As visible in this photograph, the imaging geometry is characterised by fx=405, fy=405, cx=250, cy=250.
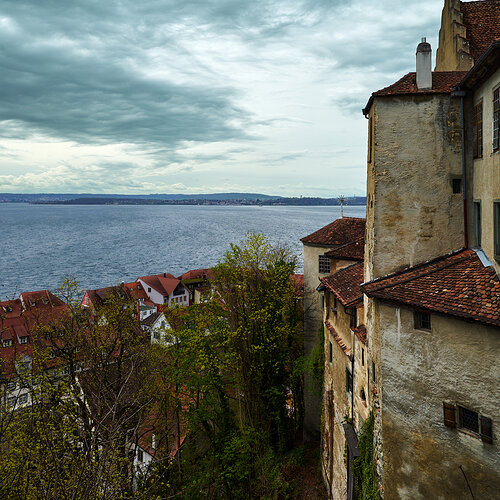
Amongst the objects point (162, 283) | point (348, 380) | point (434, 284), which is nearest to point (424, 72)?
point (434, 284)

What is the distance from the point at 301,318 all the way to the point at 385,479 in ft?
73.5

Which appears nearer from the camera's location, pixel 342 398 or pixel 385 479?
pixel 385 479

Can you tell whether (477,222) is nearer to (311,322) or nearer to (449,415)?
(449,415)

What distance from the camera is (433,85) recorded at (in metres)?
14.9

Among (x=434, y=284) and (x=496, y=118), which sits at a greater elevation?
(x=496, y=118)

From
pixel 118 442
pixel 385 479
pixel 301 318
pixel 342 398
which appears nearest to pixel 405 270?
pixel 385 479

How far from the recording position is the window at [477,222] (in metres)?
Answer: 13.9

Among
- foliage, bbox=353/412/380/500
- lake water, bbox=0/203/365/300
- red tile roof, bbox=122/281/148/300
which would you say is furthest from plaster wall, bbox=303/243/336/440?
red tile roof, bbox=122/281/148/300

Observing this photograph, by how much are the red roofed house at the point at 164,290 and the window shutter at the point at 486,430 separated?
67.7 meters

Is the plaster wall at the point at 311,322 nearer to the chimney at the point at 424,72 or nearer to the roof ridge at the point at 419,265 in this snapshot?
the roof ridge at the point at 419,265

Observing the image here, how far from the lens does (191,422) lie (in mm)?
28375

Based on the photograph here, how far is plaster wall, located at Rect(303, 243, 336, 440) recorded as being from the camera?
3244cm

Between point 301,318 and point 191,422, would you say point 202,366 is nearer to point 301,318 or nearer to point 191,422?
point 191,422

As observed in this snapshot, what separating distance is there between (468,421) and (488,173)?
7562 millimetres
